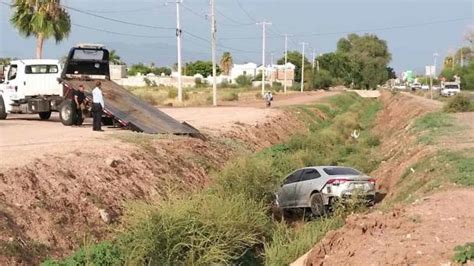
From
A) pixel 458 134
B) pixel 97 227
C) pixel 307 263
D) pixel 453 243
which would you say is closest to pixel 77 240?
pixel 97 227

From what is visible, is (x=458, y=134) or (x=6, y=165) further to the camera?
(x=458, y=134)

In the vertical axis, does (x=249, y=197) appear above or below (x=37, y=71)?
below

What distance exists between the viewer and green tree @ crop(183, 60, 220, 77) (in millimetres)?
186250

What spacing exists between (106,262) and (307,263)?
11.8 ft

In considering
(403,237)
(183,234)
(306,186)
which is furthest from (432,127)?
(183,234)

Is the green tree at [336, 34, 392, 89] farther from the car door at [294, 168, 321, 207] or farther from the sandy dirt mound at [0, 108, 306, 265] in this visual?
the car door at [294, 168, 321, 207]

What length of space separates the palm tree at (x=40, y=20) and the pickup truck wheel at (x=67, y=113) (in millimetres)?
24780

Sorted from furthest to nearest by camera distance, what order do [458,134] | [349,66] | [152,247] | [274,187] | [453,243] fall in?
[349,66] < [458,134] < [274,187] < [152,247] < [453,243]

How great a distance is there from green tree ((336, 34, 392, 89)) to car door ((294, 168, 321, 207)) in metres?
156

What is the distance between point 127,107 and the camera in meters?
29.4

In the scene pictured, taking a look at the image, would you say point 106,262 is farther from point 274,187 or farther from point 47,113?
point 47,113

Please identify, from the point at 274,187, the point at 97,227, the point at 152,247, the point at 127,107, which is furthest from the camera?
the point at 127,107

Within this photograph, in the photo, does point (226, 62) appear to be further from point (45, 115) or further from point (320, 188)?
point (320, 188)

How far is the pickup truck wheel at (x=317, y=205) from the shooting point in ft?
63.7
